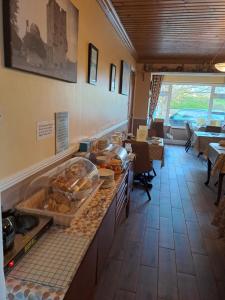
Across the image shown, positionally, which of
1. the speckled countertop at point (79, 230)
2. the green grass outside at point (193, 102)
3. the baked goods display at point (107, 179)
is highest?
the green grass outside at point (193, 102)

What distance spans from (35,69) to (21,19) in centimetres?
25

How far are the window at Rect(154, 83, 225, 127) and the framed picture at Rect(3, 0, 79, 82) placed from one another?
686 centimetres

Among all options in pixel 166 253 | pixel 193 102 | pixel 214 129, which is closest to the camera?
pixel 166 253

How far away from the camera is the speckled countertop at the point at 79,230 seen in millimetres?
786

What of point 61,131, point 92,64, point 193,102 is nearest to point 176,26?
point 92,64

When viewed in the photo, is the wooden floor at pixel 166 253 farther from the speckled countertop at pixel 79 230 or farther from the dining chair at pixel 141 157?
the speckled countertop at pixel 79 230

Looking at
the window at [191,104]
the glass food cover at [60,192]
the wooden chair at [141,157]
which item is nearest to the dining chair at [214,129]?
the window at [191,104]

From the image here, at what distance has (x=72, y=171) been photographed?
1.62 meters

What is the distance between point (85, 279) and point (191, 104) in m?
7.98

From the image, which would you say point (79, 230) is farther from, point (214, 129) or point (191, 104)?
point (191, 104)

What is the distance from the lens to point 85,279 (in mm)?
1064

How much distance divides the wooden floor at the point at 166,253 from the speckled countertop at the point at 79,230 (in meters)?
A: 0.76

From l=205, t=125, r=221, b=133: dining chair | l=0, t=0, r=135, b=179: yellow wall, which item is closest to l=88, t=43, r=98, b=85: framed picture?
l=0, t=0, r=135, b=179: yellow wall

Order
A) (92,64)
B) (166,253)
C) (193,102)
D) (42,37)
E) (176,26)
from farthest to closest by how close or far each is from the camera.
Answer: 1. (193,102)
2. (176,26)
3. (92,64)
4. (166,253)
5. (42,37)
